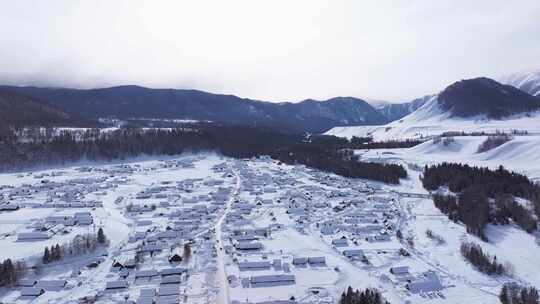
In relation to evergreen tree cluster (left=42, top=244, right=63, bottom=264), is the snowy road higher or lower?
lower

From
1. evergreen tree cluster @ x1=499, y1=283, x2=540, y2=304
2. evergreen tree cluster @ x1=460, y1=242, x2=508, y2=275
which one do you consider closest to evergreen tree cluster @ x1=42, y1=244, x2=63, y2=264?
evergreen tree cluster @ x1=499, y1=283, x2=540, y2=304

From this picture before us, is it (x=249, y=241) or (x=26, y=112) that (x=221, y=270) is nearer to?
(x=249, y=241)

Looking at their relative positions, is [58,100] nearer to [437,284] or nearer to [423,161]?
[423,161]

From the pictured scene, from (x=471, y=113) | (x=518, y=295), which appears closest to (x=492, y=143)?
(x=471, y=113)

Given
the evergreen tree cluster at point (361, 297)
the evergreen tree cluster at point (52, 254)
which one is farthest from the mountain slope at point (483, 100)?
the evergreen tree cluster at point (52, 254)

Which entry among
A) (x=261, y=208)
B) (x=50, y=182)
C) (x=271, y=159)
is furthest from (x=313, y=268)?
(x=271, y=159)

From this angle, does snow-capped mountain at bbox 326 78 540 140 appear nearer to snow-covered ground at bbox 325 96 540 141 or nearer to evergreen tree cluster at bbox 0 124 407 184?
snow-covered ground at bbox 325 96 540 141
